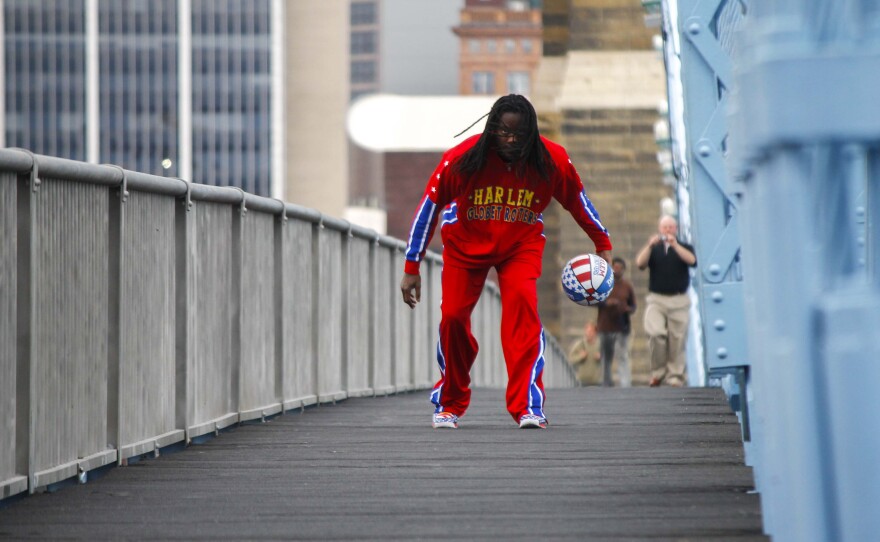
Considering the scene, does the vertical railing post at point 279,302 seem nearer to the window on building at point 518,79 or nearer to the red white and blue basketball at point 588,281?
the red white and blue basketball at point 588,281

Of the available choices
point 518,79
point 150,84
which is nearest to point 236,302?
point 150,84

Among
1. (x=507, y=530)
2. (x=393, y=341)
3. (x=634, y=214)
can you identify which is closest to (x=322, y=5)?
(x=634, y=214)

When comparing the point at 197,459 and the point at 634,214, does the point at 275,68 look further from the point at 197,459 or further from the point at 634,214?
the point at 197,459

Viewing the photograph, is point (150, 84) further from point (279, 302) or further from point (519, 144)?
point (519, 144)

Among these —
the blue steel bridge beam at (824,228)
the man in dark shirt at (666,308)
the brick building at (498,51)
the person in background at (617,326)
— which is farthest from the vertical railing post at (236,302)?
the brick building at (498,51)

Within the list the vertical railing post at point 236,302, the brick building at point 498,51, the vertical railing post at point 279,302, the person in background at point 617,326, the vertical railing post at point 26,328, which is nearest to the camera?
the vertical railing post at point 26,328

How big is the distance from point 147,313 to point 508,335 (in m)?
2.06

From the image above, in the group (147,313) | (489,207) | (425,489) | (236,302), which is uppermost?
(489,207)

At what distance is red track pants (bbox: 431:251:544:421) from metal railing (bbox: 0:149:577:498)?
3.69ft

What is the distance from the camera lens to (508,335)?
841cm

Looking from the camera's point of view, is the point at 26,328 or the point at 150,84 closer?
the point at 26,328

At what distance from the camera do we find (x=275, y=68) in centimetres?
13475

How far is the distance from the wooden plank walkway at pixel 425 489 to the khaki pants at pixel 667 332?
29.5 ft

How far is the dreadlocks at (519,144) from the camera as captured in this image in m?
8.12
